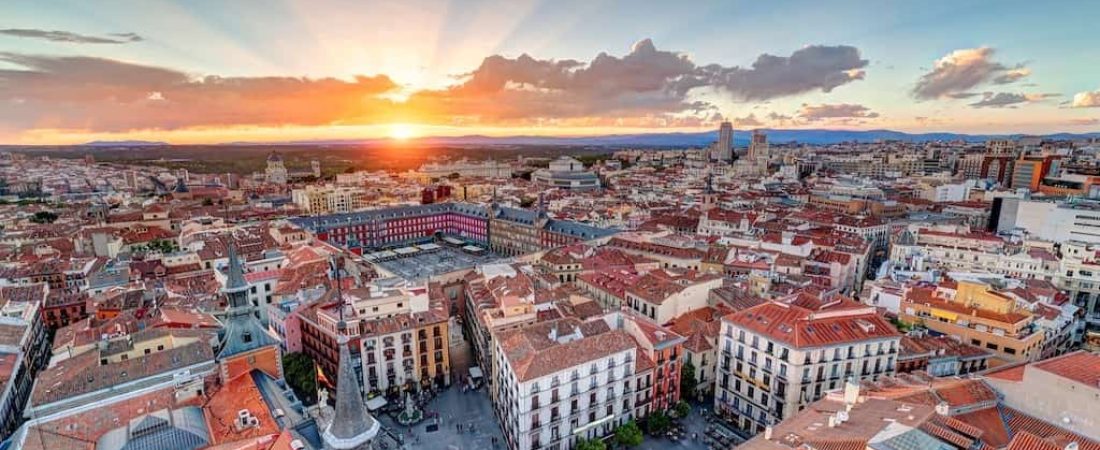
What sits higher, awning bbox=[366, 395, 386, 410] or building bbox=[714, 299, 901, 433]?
building bbox=[714, 299, 901, 433]

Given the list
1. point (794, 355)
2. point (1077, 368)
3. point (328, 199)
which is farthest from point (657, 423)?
point (328, 199)

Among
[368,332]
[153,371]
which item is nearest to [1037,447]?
[368,332]

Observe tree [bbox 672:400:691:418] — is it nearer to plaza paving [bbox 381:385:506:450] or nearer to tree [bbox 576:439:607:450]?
tree [bbox 576:439:607:450]

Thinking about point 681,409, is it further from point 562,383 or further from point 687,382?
point 562,383

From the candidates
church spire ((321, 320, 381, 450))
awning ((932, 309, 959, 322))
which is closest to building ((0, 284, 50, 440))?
church spire ((321, 320, 381, 450))

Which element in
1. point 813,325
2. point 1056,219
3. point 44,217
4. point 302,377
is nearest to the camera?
point 813,325
